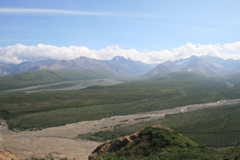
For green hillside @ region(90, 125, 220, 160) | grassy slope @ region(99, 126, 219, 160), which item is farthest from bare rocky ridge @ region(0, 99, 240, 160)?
grassy slope @ region(99, 126, 219, 160)

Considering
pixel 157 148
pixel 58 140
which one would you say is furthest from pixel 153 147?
pixel 58 140

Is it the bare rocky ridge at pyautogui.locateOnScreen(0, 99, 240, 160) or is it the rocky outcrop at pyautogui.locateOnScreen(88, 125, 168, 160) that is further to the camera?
the bare rocky ridge at pyautogui.locateOnScreen(0, 99, 240, 160)

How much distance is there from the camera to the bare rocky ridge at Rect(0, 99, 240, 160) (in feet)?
161

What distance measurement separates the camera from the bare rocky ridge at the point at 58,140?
161 feet

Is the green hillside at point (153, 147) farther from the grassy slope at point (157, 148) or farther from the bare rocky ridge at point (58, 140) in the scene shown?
the bare rocky ridge at point (58, 140)

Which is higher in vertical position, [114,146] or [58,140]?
[114,146]

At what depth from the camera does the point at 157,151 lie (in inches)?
1241

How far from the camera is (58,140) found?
198ft

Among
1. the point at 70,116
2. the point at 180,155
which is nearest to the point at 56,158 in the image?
the point at 180,155

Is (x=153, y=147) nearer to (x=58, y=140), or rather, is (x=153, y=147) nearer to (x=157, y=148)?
(x=157, y=148)

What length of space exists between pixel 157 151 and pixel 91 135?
37.6m

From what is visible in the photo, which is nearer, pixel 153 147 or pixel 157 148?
pixel 157 148

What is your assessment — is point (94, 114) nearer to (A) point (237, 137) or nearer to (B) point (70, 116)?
(B) point (70, 116)

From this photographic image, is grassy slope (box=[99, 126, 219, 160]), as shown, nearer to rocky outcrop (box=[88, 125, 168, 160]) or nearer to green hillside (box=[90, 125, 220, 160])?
green hillside (box=[90, 125, 220, 160])
